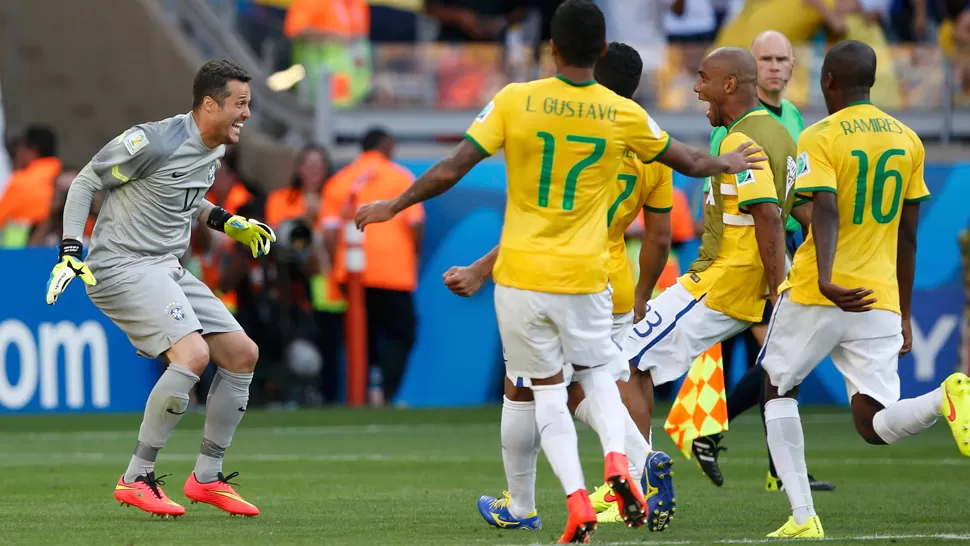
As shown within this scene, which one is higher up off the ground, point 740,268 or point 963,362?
point 740,268

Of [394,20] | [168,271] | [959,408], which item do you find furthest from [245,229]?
[394,20]

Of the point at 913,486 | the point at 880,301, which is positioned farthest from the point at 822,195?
the point at 913,486

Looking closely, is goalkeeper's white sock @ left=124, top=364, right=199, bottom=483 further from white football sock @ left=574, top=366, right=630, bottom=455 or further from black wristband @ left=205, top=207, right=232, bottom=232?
white football sock @ left=574, top=366, right=630, bottom=455

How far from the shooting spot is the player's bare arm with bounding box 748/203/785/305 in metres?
7.72

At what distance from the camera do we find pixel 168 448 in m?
11.8

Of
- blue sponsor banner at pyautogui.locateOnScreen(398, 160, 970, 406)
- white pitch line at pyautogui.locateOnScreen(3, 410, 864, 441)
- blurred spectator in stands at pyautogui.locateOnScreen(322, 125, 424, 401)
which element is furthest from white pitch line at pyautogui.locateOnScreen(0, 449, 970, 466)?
blue sponsor banner at pyautogui.locateOnScreen(398, 160, 970, 406)

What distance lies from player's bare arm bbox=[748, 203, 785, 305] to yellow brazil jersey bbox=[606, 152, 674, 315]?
484mm

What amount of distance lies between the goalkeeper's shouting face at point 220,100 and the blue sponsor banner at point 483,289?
7234 mm

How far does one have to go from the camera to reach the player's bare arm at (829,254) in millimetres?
6871

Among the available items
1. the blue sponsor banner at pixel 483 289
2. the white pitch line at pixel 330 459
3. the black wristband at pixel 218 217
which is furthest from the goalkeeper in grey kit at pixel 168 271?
the blue sponsor banner at pixel 483 289

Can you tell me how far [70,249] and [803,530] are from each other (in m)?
3.46

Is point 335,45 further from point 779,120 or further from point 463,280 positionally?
point 463,280

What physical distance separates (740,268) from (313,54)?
9.57m

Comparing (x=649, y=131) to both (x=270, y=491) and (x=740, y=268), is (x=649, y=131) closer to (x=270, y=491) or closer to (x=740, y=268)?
(x=740, y=268)
